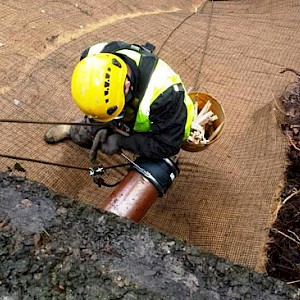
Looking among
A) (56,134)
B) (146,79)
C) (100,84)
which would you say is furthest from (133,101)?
(56,134)

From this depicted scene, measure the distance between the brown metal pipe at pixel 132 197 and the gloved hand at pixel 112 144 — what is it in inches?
8.0

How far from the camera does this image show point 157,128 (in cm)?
337

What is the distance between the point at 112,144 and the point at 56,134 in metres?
0.49

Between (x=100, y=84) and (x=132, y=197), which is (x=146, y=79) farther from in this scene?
(x=132, y=197)

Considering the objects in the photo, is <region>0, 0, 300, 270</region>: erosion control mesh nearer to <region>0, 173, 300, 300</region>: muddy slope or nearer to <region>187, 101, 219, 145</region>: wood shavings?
<region>187, 101, 219, 145</region>: wood shavings

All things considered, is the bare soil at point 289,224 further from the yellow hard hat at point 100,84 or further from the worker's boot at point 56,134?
the worker's boot at point 56,134

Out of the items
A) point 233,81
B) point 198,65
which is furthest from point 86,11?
point 233,81

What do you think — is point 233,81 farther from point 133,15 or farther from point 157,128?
point 157,128

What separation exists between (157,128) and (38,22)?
5.45 feet

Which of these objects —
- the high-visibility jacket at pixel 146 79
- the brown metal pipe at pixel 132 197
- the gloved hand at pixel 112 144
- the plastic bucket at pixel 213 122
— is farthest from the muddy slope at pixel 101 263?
the plastic bucket at pixel 213 122

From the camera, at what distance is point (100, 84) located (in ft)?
10.1

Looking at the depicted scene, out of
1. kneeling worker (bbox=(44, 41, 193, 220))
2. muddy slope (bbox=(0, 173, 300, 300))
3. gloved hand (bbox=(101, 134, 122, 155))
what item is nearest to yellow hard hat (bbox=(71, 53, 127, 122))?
kneeling worker (bbox=(44, 41, 193, 220))

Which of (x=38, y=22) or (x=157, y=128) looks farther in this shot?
(x=38, y=22)

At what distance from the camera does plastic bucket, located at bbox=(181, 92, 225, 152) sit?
147 inches
